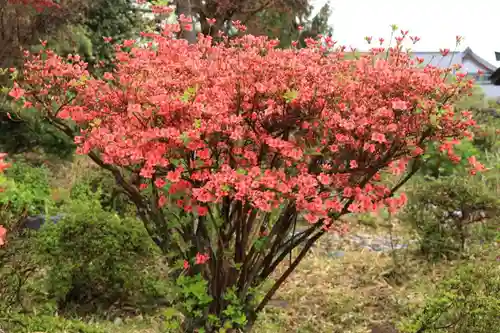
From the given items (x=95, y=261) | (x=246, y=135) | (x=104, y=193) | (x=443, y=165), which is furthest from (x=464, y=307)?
(x=443, y=165)

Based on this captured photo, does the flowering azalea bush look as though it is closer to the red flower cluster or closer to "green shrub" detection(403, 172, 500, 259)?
the red flower cluster

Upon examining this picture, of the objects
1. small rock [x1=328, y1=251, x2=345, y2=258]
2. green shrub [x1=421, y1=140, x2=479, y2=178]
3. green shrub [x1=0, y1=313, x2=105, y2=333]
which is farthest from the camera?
green shrub [x1=421, y1=140, x2=479, y2=178]

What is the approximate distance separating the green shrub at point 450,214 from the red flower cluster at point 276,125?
3.08 meters

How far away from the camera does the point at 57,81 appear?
479cm

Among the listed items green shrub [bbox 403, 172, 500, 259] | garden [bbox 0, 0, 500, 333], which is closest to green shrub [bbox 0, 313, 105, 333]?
garden [bbox 0, 0, 500, 333]

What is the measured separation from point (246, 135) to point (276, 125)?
0.71 ft

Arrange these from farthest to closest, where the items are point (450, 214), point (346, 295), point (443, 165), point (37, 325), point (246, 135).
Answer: point (443, 165), point (450, 214), point (346, 295), point (37, 325), point (246, 135)

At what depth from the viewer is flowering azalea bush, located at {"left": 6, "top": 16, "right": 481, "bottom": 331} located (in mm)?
3682

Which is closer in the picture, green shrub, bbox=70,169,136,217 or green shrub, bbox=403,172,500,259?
green shrub, bbox=403,172,500,259

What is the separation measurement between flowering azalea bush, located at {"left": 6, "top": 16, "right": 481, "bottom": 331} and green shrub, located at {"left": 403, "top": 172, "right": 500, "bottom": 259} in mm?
2880

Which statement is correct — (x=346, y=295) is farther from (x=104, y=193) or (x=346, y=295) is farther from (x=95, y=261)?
(x=104, y=193)

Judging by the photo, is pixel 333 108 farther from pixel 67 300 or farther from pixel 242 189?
pixel 67 300

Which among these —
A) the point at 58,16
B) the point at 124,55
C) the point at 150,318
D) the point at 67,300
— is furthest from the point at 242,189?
the point at 58,16

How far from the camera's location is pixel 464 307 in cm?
445
